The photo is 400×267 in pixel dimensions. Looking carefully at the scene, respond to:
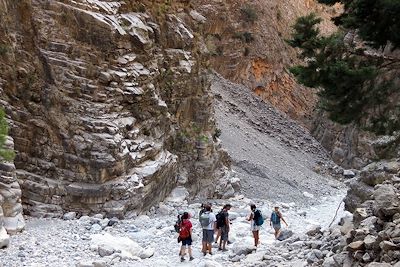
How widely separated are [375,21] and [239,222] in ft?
30.5

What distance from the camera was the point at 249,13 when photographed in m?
47.8

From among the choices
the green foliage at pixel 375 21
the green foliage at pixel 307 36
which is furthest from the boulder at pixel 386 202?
the green foliage at pixel 307 36

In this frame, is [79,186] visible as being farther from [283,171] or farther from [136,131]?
[283,171]

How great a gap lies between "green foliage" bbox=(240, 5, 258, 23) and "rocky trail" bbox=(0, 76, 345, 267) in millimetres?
8274

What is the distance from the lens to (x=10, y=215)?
1438 cm

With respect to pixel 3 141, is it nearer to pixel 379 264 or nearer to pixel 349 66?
pixel 349 66

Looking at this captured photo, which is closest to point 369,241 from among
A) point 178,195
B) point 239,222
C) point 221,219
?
point 221,219

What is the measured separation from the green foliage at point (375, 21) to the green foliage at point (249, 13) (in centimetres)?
3666

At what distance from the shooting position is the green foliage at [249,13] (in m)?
47.7

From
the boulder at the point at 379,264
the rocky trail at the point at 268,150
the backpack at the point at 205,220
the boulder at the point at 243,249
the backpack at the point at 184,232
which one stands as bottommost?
the rocky trail at the point at 268,150

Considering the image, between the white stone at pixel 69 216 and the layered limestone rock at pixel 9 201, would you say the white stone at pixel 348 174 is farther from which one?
the layered limestone rock at pixel 9 201

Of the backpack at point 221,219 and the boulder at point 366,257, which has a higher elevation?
the boulder at point 366,257

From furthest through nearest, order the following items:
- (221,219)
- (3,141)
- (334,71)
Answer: (3,141) < (221,219) < (334,71)

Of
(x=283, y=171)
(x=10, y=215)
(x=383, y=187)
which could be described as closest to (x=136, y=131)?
(x=10, y=215)
